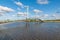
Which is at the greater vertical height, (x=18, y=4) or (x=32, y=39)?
(x=18, y=4)

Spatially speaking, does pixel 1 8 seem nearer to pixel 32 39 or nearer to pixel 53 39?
pixel 32 39

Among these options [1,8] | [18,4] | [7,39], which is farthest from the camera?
[1,8]

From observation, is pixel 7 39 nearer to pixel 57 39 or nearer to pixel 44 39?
pixel 44 39

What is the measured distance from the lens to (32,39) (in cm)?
1133

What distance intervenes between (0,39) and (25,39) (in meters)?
2.31

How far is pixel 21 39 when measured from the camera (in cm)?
1134

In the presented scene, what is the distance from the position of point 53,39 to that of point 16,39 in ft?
11.5

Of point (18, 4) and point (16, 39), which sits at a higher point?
point (18, 4)

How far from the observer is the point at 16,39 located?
11320 millimetres

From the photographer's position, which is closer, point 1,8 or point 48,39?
point 48,39

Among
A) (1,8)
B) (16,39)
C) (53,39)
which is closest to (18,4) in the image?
(1,8)

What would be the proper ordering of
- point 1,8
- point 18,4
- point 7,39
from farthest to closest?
point 1,8
point 18,4
point 7,39

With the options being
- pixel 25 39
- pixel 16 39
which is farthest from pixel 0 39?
pixel 25 39

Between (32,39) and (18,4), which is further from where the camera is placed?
(18,4)
